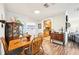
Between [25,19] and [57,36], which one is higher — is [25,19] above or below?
above

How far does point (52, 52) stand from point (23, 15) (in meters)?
0.72

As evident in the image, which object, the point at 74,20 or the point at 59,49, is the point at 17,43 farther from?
→ the point at 74,20

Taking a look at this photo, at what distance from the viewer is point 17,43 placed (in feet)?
6.32

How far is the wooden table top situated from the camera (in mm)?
1912

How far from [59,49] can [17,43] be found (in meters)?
0.64

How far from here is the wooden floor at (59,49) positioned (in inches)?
77.0

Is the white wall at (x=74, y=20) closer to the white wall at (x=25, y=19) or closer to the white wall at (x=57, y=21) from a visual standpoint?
the white wall at (x=57, y=21)

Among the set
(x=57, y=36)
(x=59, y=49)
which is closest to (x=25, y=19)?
(x=57, y=36)

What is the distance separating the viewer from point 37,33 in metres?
1.94

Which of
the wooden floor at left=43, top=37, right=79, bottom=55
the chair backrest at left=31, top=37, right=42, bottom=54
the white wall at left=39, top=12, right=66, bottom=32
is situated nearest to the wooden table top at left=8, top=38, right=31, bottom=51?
the chair backrest at left=31, top=37, right=42, bottom=54

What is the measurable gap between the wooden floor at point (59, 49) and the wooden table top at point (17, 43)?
28cm
